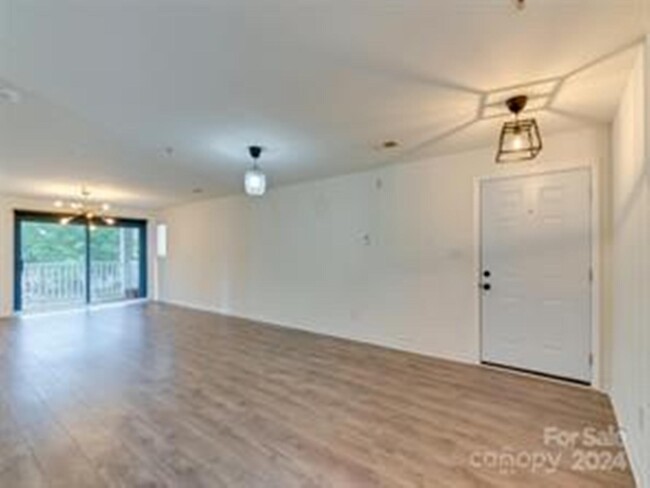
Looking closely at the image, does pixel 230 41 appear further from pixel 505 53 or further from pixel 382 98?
pixel 505 53

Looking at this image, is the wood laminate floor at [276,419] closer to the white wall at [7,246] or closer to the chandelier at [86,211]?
the white wall at [7,246]

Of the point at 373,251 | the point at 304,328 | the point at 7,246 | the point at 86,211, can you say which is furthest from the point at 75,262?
the point at 373,251

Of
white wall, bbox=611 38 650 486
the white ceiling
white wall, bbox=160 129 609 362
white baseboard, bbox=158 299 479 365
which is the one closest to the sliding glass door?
white baseboard, bbox=158 299 479 365

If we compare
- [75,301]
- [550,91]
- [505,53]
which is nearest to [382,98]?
[505,53]

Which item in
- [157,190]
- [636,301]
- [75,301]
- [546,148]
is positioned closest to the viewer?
[636,301]

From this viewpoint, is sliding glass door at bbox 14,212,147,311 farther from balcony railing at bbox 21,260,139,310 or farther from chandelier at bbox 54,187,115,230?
chandelier at bbox 54,187,115,230

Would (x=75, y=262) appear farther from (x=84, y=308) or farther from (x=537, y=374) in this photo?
(x=537, y=374)

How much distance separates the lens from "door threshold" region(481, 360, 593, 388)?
3.87 m

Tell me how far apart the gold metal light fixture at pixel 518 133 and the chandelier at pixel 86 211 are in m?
7.93

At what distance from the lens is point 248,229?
304 inches

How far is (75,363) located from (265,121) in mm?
3587

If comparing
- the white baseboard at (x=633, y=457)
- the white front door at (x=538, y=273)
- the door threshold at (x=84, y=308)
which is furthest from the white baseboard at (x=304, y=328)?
the white baseboard at (x=633, y=457)

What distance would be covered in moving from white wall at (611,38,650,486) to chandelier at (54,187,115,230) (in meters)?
8.77

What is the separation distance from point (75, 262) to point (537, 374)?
9550mm
